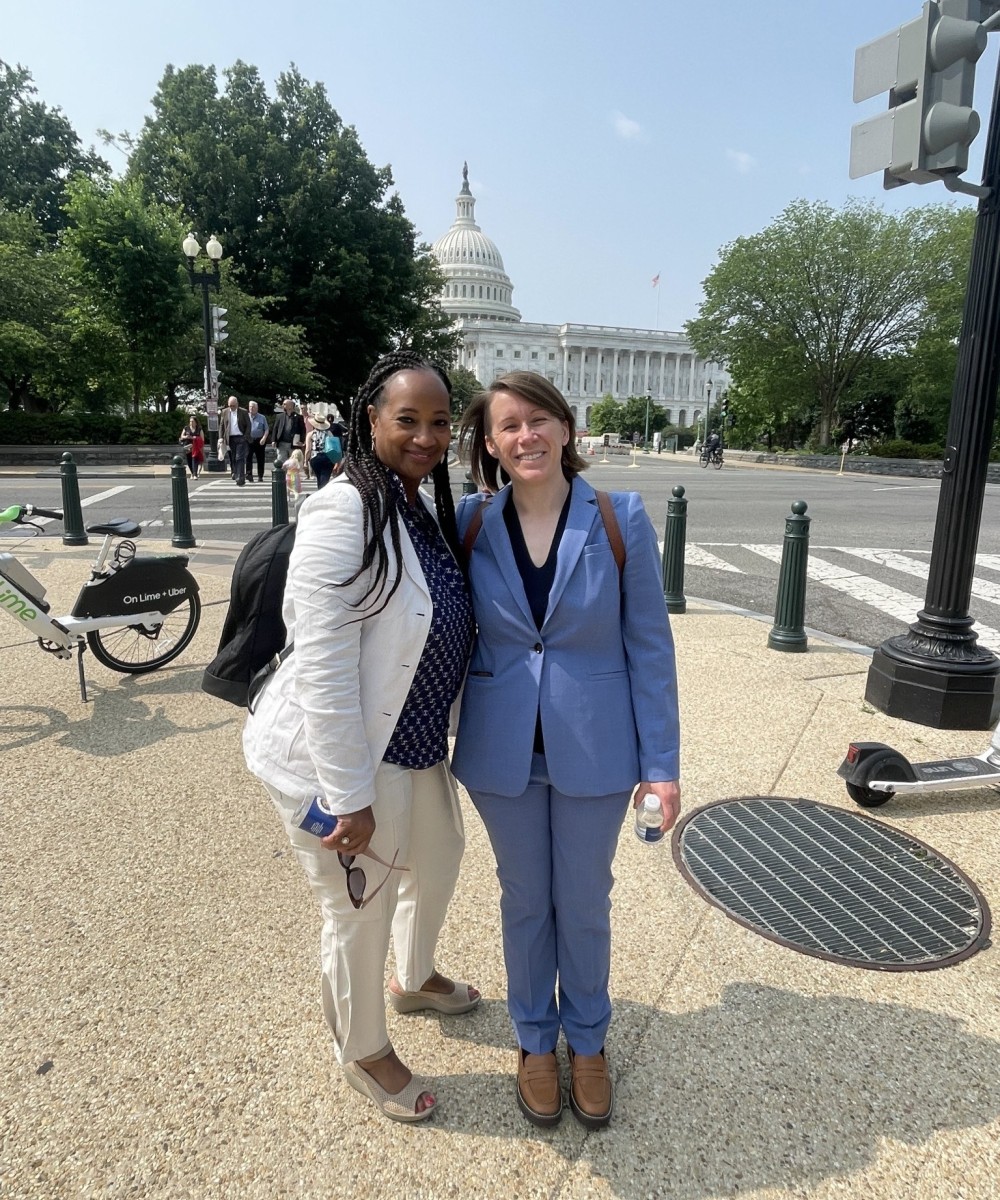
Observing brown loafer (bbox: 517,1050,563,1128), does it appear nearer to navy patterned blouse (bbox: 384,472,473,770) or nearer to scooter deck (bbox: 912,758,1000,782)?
navy patterned blouse (bbox: 384,472,473,770)

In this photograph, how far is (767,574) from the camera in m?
9.96

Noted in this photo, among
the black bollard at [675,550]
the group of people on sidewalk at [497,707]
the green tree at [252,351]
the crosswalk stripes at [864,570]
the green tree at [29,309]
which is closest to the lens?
the group of people on sidewalk at [497,707]

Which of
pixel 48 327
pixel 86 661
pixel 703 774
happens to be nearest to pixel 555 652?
pixel 703 774

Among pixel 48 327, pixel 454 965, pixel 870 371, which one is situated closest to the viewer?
pixel 454 965

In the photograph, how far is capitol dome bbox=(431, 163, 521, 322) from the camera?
128m

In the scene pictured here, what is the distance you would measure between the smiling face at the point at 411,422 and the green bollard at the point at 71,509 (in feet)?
28.3

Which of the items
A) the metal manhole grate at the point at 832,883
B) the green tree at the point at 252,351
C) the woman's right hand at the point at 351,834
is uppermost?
the green tree at the point at 252,351

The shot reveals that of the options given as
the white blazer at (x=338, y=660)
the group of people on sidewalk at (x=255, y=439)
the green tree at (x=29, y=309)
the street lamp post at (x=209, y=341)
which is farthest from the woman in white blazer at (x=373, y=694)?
the green tree at (x=29, y=309)

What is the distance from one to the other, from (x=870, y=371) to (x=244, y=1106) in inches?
2011

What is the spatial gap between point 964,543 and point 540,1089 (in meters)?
4.09

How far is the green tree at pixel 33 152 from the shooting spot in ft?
135

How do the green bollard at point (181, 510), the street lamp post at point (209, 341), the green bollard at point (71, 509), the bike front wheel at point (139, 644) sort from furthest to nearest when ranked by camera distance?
the street lamp post at point (209, 341), the green bollard at point (181, 510), the green bollard at point (71, 509), the bike front wheel at point (139, 644)

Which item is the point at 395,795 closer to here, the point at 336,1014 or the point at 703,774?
the point at 336,1014

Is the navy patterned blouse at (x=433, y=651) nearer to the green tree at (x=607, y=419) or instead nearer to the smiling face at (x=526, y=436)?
the smiling face at (x=526, y=436)
